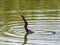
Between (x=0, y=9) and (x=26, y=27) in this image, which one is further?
(x=0, y=9)

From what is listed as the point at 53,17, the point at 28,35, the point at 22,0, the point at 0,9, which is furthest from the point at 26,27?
the point at 22,0

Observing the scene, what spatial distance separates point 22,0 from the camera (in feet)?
6.08

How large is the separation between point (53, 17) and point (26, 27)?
0.27 meters

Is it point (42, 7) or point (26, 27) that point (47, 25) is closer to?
point (26, 27)

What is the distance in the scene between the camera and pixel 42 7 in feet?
5.60

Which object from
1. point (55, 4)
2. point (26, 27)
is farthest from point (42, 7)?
point (26, 27)

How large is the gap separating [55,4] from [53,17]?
0.89 ft

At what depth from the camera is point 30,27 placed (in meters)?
1.35

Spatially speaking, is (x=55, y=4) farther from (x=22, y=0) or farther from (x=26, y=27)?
(x=26, y=27)

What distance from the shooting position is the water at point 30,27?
3.76 ft

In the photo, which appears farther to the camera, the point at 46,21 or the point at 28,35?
the point at 46,21

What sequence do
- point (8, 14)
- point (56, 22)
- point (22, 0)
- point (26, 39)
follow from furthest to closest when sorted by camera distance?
point (22, 0)
point (8, 14)
point (56, 22)
point (26, 39)

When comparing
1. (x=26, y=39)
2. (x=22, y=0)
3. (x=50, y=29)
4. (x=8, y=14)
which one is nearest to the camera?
(x=26, y=39)

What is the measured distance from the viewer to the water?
3.76 feet
